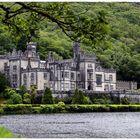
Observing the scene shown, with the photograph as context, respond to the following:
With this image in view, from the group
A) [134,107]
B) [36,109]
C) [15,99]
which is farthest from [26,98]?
[134,107]

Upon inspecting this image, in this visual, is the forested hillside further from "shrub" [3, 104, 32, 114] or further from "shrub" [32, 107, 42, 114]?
"shrub" [3, 104, 32, 114]

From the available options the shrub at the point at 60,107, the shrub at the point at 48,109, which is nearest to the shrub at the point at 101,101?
the shrub at the point at 60,107

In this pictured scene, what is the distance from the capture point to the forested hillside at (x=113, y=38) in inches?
220

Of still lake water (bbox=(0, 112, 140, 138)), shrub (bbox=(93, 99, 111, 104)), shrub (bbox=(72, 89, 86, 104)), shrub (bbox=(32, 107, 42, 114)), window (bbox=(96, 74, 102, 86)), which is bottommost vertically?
still lake water (bbox=(0, 112, 140, 138))

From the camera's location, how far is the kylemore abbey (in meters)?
29.2

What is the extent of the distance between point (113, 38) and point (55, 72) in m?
18.2

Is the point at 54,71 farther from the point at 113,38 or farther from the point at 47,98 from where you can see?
the point at 113,38

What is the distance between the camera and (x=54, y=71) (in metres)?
29.6

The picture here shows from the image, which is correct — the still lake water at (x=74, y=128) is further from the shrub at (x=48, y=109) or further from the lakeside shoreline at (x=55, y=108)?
the shrub at (x=48, y=109)

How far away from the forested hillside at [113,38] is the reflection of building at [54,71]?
0.51 metres

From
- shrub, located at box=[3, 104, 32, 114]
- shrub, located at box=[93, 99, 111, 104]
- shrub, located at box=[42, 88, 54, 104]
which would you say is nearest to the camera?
shrub, located at box=[3, 104, 32, 114]

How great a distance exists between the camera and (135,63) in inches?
850

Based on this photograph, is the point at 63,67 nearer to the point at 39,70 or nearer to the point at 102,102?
the point at 39,70

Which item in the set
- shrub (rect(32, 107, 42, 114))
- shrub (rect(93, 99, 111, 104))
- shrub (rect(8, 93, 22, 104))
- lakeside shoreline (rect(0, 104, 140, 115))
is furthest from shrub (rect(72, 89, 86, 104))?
shrub (rect(32, 107, 42, 114))
